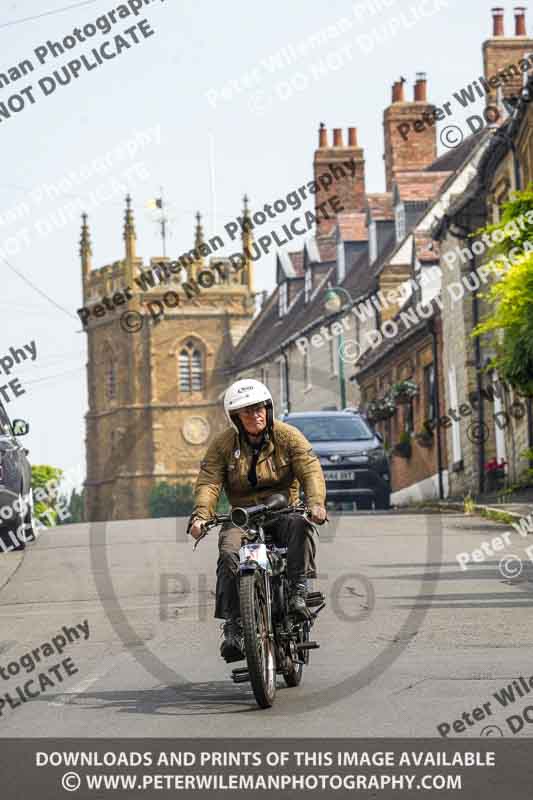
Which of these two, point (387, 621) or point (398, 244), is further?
point (398, 244)

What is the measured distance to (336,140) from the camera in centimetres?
6731

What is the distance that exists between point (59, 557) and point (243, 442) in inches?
450

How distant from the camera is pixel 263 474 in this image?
9.43 metres

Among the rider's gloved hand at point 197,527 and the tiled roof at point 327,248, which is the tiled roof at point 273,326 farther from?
the rider's gloved hand at point 197,527

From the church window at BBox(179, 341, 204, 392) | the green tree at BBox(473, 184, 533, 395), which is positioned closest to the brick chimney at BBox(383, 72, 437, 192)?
the green tree at BBox(473, 184, 533, 395)

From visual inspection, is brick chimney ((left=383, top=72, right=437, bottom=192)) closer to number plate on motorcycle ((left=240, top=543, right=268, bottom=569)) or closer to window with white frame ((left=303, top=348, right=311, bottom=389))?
window with white frame ((left=303, top=348, right=311, bottom=389))

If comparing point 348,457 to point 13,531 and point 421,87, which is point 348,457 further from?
point 421,87

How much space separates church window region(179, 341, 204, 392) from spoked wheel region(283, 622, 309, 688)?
342 ft

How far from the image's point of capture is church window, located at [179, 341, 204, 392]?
373 ft

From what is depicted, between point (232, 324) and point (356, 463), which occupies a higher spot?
point (232, 324)
